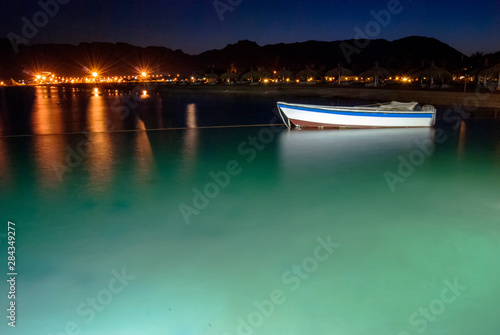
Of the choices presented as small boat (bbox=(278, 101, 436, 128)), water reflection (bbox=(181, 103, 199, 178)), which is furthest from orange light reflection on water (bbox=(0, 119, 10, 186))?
small boat (bbox=(278, 101, 436, 128))

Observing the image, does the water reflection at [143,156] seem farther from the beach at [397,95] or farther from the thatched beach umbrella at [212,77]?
the thatched beach umbrella at [212,77]

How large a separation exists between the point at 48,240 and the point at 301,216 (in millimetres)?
3348

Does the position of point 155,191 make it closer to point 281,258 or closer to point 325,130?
point 281,258

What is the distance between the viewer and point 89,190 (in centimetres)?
709
